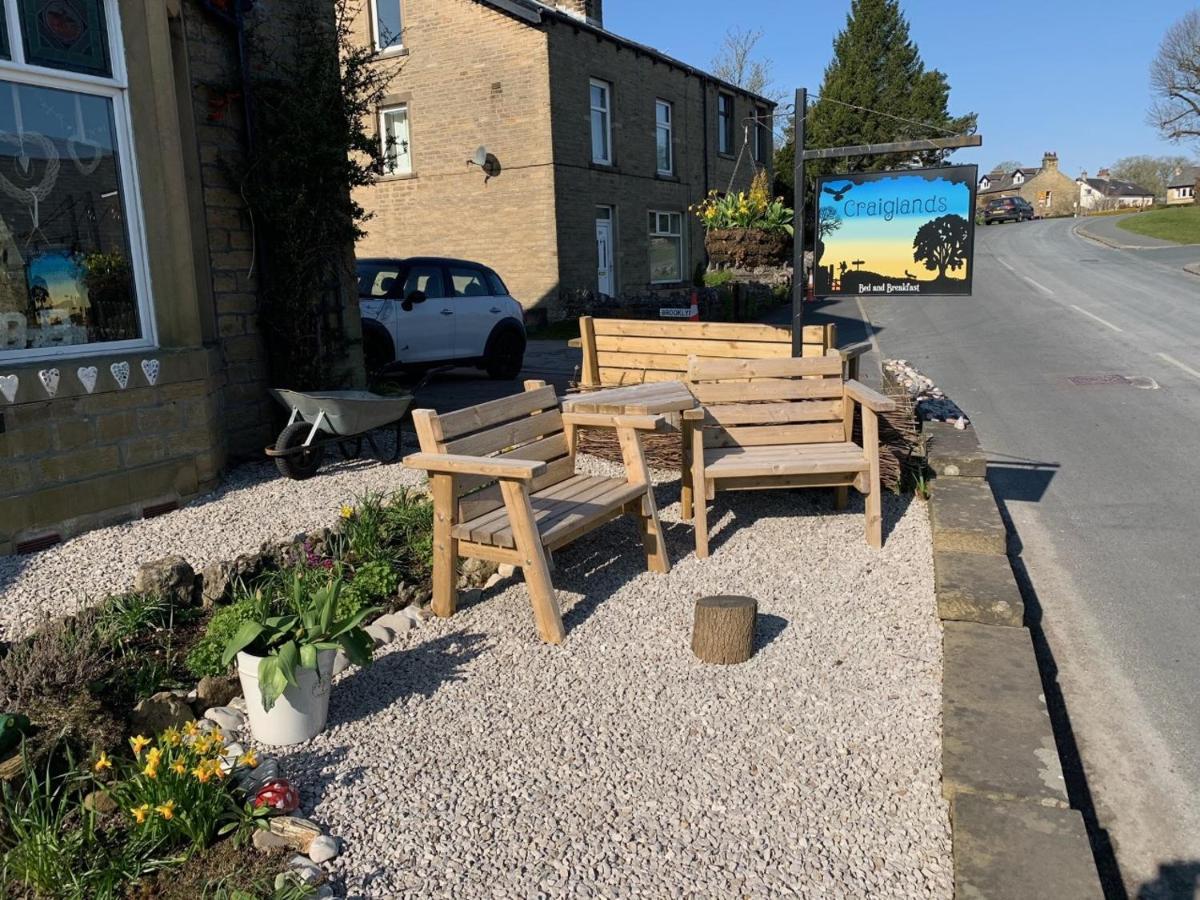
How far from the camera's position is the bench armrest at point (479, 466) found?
383cm

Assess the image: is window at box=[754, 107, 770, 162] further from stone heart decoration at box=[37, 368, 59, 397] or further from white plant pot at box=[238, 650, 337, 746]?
white plant pot at box=[238, 650, 337, 746]

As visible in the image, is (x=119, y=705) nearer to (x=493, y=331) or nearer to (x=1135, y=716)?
(x=1135, y=716)

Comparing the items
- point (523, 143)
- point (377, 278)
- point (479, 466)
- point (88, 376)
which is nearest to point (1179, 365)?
point (377, 278)

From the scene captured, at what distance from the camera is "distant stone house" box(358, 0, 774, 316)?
1956 cm

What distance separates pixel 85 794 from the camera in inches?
114

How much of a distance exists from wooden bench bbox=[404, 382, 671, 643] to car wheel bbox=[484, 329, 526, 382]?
7.32 meters

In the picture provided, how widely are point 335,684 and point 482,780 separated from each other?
95cm

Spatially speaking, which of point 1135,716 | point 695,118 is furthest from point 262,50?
point 695,118

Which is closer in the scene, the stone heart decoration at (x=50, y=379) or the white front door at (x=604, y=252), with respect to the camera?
the stone heart decoration at (x=50, y=379)

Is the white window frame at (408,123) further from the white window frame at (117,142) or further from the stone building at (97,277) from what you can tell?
the white window frame at (117,142)

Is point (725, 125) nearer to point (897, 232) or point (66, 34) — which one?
point (897, 232)

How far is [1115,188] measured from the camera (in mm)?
94750

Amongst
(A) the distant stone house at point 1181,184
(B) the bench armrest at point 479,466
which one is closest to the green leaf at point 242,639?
(B) the bench armrest at point 479,466

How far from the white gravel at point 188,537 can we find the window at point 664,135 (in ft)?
63.3
